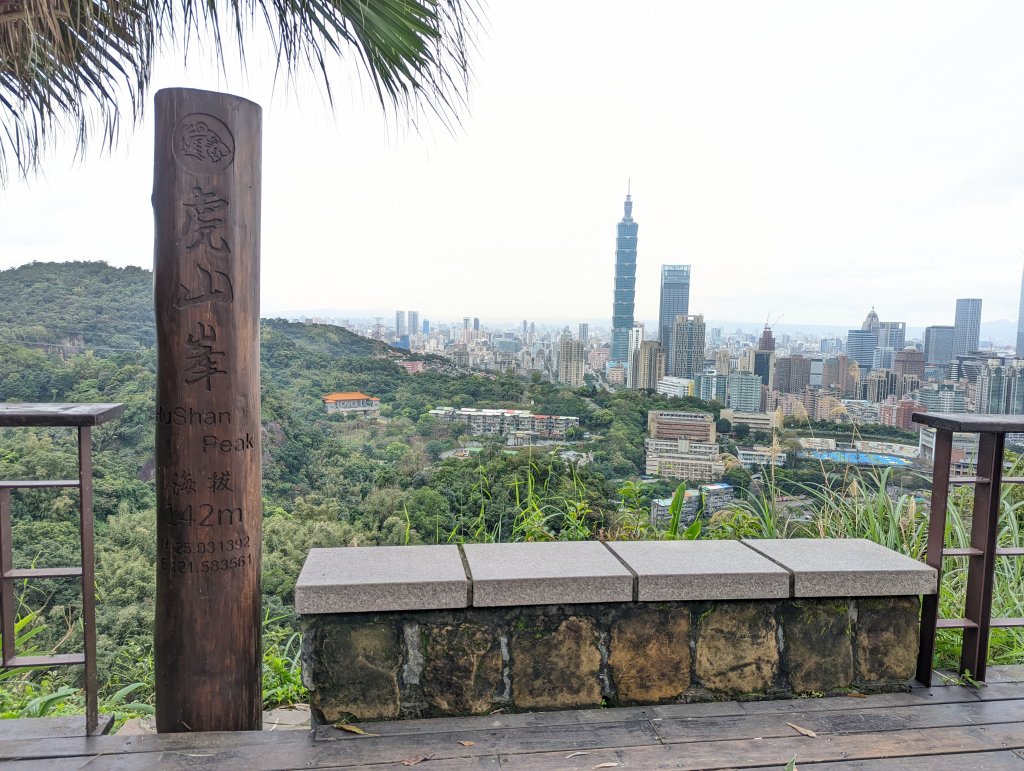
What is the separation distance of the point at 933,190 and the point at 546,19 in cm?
405

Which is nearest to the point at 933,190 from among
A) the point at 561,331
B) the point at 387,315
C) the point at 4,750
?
the point at 561,331

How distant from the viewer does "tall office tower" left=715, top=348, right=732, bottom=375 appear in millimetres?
5926

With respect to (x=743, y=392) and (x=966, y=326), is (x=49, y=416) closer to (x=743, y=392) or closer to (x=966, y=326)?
(x=743, y=392)

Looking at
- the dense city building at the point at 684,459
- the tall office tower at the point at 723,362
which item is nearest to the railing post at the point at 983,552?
the dense city building at the point at 684,459

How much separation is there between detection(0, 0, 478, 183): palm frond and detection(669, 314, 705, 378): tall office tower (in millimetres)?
4461

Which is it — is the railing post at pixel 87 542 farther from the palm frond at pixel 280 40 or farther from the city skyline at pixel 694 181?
the city skyline at pixel 694 181

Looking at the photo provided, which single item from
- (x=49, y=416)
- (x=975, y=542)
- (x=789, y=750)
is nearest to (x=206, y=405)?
(x=49, y=416)

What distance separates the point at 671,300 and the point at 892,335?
224 centimetres

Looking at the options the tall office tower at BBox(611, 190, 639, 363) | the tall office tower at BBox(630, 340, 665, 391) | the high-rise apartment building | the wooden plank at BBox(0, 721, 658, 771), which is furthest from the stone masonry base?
the tall office tower at BBox(611, 190, 639, 363)

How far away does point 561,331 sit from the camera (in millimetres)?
7508

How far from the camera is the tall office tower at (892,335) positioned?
575 centimetres

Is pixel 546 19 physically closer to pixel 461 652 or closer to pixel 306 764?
pixel 461 652

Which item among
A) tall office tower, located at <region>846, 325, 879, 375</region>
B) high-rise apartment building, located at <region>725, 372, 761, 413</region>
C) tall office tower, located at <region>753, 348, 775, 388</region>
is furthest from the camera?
tall office tower, located at <region>846, 325, 879, 375</region>

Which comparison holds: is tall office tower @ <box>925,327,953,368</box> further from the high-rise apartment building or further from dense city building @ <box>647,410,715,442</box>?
dense city building @ <box>647,410,715,442</box>
